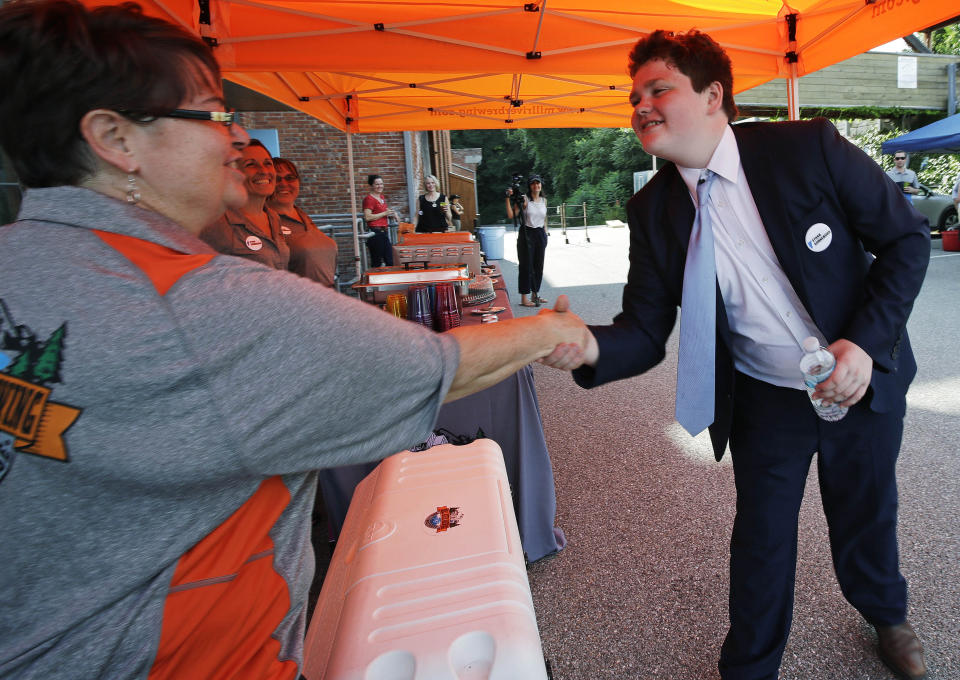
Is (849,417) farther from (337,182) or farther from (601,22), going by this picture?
(337,182)

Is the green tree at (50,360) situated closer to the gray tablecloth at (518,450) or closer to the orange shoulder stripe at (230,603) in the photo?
the orange shoulder stripe at (230,603)

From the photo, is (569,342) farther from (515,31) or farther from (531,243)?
(531,243)

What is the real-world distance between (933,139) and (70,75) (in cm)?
1553

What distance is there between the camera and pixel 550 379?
554 cm

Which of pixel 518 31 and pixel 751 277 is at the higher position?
pixel 518 31

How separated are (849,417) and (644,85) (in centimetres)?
116

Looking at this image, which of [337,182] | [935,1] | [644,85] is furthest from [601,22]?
[337,182]

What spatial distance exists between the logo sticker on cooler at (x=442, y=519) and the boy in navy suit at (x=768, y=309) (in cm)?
51

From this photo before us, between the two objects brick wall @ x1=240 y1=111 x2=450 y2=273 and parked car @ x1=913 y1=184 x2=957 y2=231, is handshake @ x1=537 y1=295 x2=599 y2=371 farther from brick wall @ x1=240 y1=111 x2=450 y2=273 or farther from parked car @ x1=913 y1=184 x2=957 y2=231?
parked car @ x1=913 y1=184 x2=957 y2=231

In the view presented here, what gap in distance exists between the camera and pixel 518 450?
8.68ft

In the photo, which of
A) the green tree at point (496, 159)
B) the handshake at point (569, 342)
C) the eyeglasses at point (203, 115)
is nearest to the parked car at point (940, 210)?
the handshake at point (569, 342)

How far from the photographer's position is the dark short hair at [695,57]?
1679mm

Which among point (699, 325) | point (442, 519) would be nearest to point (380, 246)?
point (699, 325)

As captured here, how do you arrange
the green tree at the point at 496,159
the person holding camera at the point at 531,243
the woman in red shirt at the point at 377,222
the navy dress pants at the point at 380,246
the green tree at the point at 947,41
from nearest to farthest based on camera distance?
the person holding camera at the point at 531,243 < the woman in red shirt at the point at 377,222 < the navy dress pants at the point at 380,246 < the green tree at the point at 947,41 < the green tree at the point at 496,159
